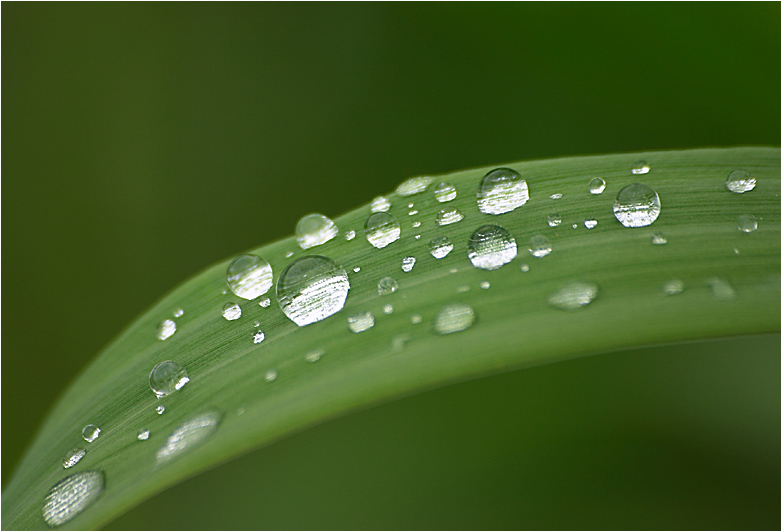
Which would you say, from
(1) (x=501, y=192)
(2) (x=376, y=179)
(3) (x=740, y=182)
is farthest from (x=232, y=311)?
(2) (x=376, y=179)

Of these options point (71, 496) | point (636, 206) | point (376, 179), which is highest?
point (376, 179)

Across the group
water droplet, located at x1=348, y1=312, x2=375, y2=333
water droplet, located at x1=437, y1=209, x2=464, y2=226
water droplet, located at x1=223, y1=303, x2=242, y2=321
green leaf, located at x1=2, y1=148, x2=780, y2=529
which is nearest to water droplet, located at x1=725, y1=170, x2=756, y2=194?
green leaf, located at x1=2, y1=148, x2=780, y2=529

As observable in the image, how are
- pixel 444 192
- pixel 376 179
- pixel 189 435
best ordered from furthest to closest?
pixel 376 179 → pixel 444 192 → pixel 189 435

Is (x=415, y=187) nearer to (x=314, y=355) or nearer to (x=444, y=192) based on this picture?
(x=444, y=192)

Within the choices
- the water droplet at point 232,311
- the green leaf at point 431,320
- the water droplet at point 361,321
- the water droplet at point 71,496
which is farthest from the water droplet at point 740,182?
the water droplet at point 71,496

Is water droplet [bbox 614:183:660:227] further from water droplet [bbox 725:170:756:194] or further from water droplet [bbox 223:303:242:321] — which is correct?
water droplet [bbox 223:303:242:321]

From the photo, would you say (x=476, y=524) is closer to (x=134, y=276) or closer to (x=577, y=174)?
(x=577, y=174)

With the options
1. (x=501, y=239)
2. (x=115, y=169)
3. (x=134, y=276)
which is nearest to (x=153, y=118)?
(x=115, y=169)
